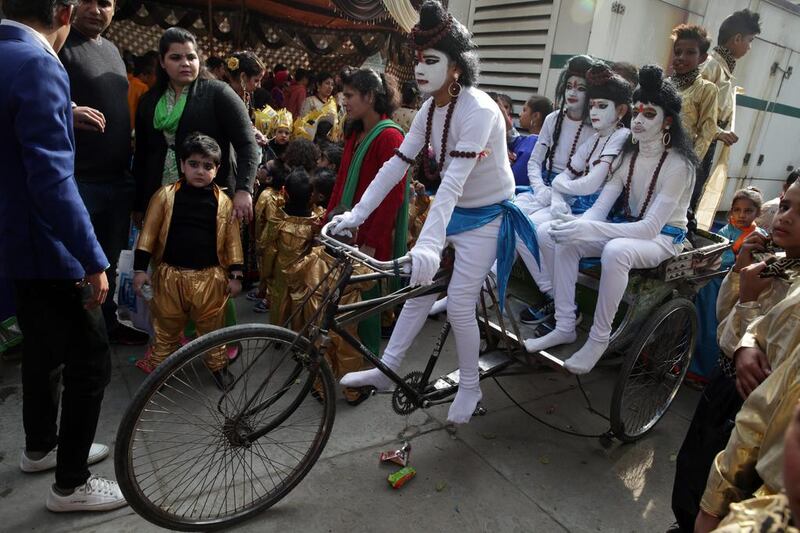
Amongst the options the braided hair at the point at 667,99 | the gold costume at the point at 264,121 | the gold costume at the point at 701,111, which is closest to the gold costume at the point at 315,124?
the gold costume at the point at 264,121

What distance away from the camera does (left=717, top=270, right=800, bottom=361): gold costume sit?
1.37 m

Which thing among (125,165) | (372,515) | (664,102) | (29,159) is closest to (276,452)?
(372,515)

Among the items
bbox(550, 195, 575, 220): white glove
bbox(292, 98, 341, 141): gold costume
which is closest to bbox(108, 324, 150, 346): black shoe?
bbox(292, 98, 341, 141): gold costume

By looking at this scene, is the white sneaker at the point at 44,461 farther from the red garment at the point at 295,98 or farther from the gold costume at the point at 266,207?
the red garment at the point at 295,98

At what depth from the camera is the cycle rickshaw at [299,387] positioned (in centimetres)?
210

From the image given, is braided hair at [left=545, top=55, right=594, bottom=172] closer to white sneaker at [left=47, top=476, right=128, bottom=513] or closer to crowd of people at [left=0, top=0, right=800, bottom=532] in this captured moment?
crowd of people at [left=0, top=0, right=800, bottom=532]

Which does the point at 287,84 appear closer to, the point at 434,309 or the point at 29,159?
the point at 434,309

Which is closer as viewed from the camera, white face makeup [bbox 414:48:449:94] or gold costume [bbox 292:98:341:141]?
white face makeup [bbox 414:48:449:94]

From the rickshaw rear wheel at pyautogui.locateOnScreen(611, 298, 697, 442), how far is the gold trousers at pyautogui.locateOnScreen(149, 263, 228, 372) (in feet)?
7.45

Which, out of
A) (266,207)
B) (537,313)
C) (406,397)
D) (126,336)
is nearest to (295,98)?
(266,207)

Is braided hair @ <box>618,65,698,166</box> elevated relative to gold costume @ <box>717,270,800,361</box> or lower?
elevated

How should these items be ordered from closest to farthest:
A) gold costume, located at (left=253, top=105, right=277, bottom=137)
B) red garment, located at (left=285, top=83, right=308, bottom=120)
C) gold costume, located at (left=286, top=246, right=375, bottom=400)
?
gold costume, located at (left=286, top=246, right=375, bottom=400), gold costume, located at (left=253, top=105, right=277, bottom=137), red garment, located at (left=285, top=83, right=308, bottom=120)

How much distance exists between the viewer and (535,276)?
313 cm

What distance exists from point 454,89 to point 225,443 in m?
1.85
